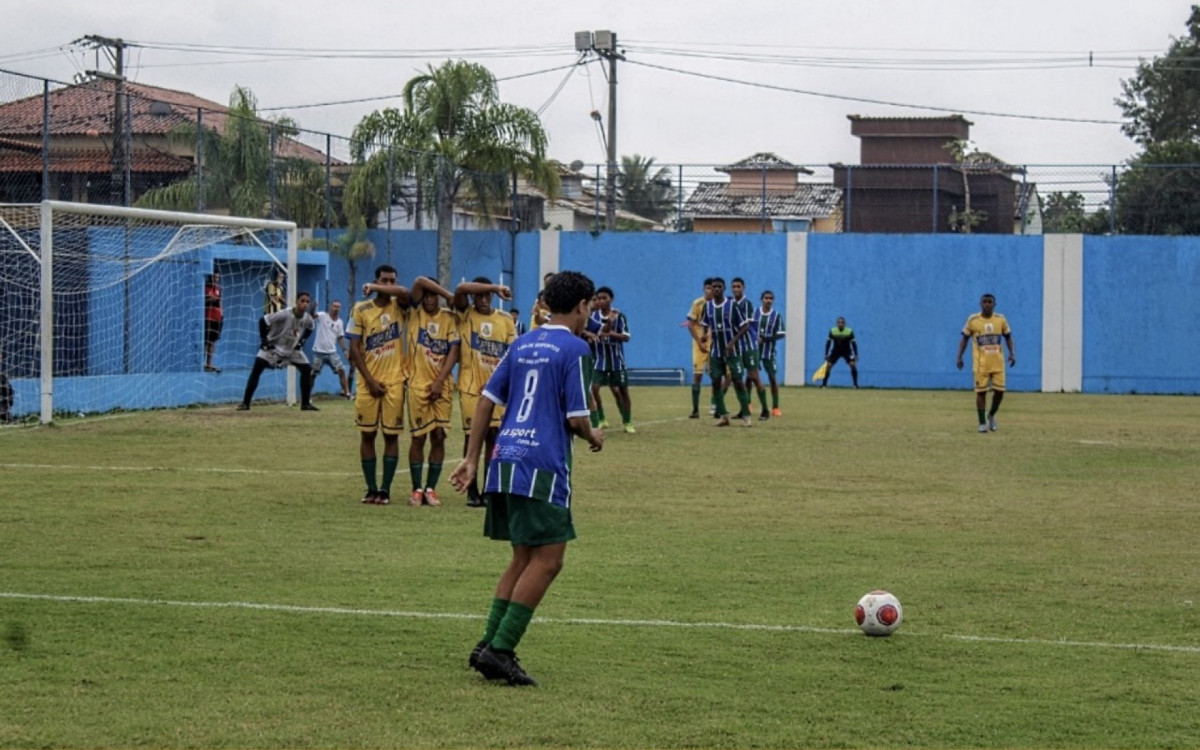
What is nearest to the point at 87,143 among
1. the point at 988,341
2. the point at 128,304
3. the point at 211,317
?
the point at 128,304

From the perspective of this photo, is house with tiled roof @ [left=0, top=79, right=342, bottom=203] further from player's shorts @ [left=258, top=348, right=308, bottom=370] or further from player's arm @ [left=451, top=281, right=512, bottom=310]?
player's arm @ [left=451, top=281, right=512, bottom=310]

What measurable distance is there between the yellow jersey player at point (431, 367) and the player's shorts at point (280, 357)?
12.6 meters

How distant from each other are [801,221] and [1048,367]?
7441mm

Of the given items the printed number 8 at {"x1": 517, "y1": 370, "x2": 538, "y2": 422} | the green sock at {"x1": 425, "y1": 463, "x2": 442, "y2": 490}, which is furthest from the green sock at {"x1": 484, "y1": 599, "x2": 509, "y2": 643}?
the green sock at {"x1": 425, "y1": 463, "x2": 442, "y2": 490}

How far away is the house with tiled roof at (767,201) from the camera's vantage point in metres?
42.5

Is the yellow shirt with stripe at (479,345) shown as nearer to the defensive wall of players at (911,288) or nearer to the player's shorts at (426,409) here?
the player's shorts at (426,409)

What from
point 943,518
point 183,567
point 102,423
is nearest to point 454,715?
point 183,567

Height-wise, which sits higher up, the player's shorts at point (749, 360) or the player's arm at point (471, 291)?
the player's arm at point (471, 291)

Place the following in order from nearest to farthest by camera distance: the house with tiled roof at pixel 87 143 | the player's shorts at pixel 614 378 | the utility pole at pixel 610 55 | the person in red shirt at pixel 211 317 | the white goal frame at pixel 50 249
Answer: the white goal frame at pixel 50 249
the player's shorts at pixel 614 378
the house with tiled roof at pixel 87 143
the person in red shirt at pixel 211 317
the utility pole at pixel 610 55

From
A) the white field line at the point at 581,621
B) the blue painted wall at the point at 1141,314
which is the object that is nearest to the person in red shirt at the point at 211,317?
the white field line at the point at 581,621

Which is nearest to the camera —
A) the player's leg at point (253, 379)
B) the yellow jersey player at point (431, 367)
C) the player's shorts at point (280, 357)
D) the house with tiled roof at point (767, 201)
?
the yellow jersey player at point (431, 367)

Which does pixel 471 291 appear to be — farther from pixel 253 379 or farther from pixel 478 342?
pixel 253 379

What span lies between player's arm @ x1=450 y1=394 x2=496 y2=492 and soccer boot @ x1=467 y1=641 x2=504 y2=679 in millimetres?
720

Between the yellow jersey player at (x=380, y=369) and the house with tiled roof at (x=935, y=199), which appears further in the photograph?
the house with tiled roof at (x=935, y=199)
